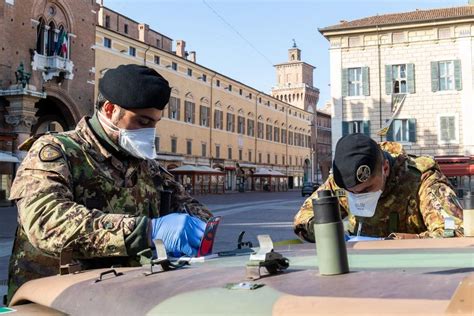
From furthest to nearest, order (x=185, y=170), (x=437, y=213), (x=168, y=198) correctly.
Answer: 1. (x=185, y=170)
2. (x=437, y=213)
3. (x=168, y=198)

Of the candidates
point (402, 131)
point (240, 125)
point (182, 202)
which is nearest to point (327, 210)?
point (182, 202)

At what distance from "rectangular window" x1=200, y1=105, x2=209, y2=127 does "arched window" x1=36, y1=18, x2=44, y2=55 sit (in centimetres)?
1857

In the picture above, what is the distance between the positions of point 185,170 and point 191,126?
22.4ft

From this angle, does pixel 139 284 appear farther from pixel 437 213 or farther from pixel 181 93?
pixel 181 93

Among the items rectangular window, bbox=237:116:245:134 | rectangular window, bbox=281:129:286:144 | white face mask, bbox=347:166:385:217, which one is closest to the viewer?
white face mask, bbox=347:166:385:217

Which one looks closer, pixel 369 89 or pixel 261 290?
pixel 261 290

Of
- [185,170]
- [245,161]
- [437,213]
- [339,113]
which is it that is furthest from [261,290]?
[245,161]

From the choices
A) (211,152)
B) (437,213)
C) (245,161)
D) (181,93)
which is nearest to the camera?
(437,213)

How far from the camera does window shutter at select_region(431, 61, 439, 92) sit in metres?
26.6

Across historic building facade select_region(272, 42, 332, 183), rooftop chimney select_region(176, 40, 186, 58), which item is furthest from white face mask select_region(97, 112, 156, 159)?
historic building facade select_region(272, 42, 332, 183)

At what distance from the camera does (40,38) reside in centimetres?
2591

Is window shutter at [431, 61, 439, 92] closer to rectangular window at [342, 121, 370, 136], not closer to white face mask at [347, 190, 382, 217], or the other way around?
rectangular window at [342, 121, 370, 136]

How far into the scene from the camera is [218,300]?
117 centimetres

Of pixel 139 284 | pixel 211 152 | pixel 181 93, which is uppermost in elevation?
pixel 181 93
